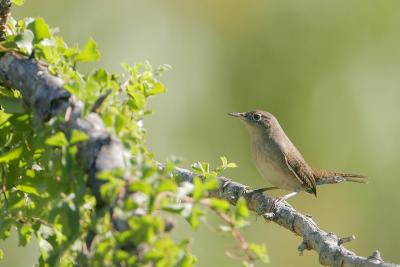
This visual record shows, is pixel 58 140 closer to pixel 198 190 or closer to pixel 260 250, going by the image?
pixel 198 190

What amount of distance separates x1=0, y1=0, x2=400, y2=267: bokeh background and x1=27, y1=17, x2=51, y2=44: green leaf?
6149mm

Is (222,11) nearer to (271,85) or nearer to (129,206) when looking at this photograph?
(271,85)

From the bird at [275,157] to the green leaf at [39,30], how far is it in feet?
14.2

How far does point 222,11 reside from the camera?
10.3 metres

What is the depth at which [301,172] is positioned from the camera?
7086mm

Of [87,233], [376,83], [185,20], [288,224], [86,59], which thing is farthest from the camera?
[376,83]

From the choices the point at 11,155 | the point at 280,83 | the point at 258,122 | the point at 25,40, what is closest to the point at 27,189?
the point at 11,155

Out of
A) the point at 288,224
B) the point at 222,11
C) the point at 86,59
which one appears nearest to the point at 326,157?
the point at 222,11

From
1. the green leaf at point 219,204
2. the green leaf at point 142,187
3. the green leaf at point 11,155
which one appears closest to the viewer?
the green leaf at point 142,187

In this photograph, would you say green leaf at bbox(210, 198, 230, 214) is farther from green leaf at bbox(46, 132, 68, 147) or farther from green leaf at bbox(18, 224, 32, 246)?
green leaf at bbox(18, 224, 32, 246)

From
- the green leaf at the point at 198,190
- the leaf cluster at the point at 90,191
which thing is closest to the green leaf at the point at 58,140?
the leaf cluster at the point at 90,191

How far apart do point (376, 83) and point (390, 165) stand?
4.05 feet

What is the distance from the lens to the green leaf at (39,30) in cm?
259

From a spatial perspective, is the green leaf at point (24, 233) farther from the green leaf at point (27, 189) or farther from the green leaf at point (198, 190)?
the green leaf at point (198, 190)
